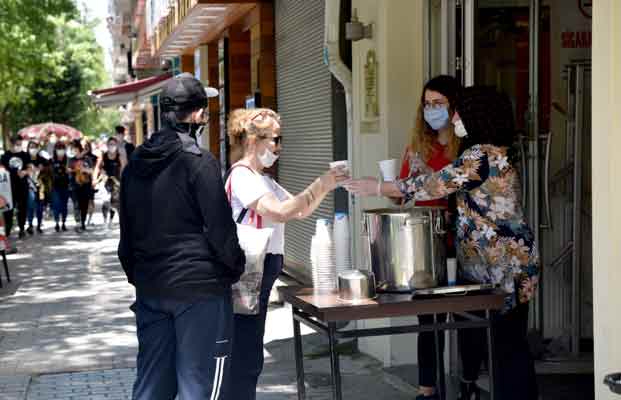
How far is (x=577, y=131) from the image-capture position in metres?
7.02

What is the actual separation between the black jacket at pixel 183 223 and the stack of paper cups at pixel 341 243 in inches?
21.1

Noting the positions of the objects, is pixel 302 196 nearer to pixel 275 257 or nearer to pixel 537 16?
pixel 275 257

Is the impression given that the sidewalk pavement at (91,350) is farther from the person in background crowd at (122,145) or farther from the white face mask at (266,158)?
the person in background crowd at (122,145)

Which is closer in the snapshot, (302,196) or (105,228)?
(302,196)

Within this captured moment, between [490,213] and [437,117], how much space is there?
803mm

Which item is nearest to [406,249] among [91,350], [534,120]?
[534,120]

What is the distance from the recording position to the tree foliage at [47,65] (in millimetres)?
28109

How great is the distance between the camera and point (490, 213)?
5039 millimetres

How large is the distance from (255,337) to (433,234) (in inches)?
39.3

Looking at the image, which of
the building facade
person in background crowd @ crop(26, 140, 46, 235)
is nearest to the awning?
person in background crowd @ crop(26, 140, 46, 235)

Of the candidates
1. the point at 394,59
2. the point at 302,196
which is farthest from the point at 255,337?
the point at 394,59

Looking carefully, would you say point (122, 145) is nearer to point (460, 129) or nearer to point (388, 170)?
point (388, 170)

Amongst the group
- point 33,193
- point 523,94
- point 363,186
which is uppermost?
point 523,94

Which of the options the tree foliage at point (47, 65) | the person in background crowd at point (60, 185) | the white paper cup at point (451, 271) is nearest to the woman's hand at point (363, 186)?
the white paper cup at point (451, 271)
